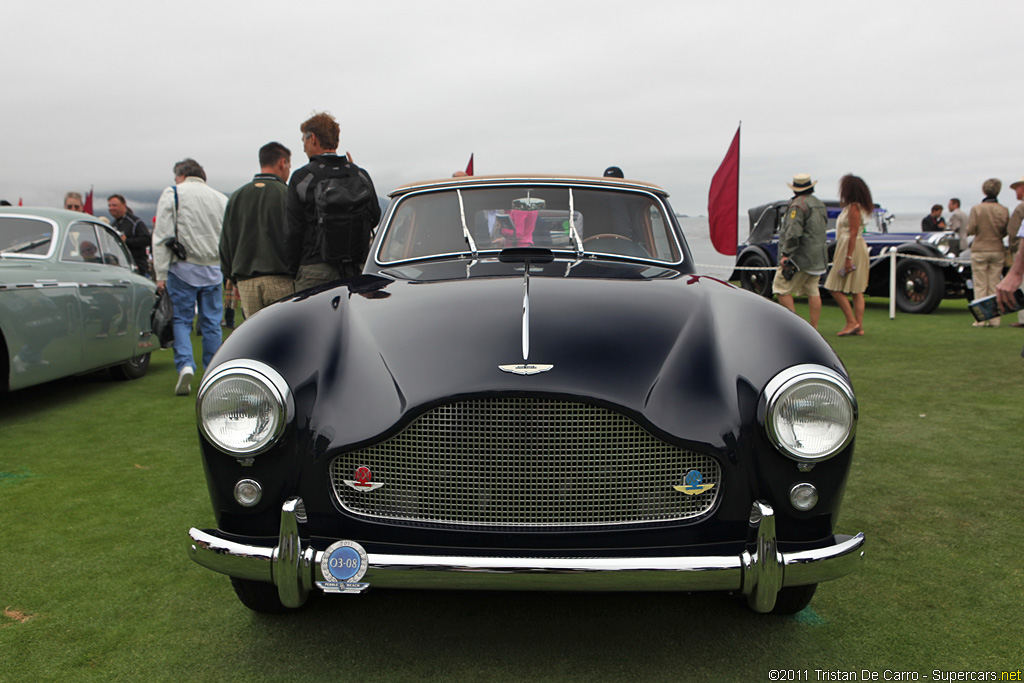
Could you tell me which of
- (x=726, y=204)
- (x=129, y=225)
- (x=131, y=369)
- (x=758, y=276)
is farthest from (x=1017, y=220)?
(x=129, y=225)

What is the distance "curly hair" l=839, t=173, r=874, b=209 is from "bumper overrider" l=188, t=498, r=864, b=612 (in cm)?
750

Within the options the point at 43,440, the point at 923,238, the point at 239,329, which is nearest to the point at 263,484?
the point at 239,329

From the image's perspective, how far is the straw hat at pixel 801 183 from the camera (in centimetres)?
832

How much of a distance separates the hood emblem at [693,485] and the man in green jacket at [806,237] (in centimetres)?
683

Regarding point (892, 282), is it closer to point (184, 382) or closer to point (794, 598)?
point (184, 382)

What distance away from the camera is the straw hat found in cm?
832

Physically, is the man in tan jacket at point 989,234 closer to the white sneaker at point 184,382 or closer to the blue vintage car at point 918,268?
the blue vintage car at point 918,268

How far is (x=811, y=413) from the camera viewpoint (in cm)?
207

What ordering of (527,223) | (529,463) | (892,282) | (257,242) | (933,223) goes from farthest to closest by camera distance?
(933,223)
(892,282)
(257,242)
(527,223)
(529,463)

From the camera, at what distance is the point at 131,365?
689 centimetres

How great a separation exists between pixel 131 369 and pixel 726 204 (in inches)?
290

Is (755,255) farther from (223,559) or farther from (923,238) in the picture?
(223,559)

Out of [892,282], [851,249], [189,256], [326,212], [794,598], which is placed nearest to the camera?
Answer: [794,598]

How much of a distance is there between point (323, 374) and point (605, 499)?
84 cm
